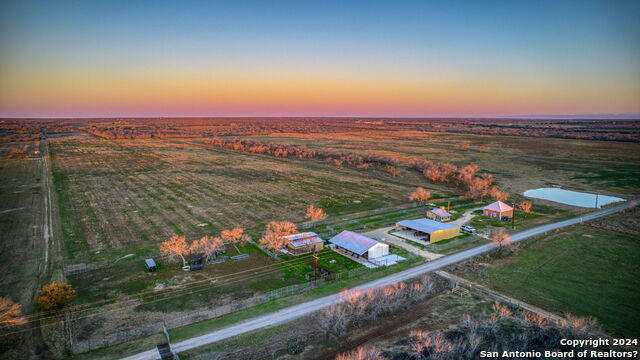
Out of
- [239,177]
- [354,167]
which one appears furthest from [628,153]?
[239,177]

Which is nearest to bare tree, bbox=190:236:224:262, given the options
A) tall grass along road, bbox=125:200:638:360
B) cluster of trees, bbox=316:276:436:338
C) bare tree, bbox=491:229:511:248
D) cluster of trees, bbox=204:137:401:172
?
tall grass along road, bbox=125:200:638:360

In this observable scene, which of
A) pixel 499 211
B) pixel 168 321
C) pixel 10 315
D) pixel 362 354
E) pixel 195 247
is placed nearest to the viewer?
pixel 362 354

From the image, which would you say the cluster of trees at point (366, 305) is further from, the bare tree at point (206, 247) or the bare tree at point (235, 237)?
the bare tree at point (235, 237)

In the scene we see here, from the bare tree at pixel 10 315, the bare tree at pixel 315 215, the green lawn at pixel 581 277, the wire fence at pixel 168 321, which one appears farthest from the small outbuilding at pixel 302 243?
the bare tree at pixel 10 315

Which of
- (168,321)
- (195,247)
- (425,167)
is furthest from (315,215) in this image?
(425,167)

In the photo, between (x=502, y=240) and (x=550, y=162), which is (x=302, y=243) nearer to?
(x=502, y=240)
